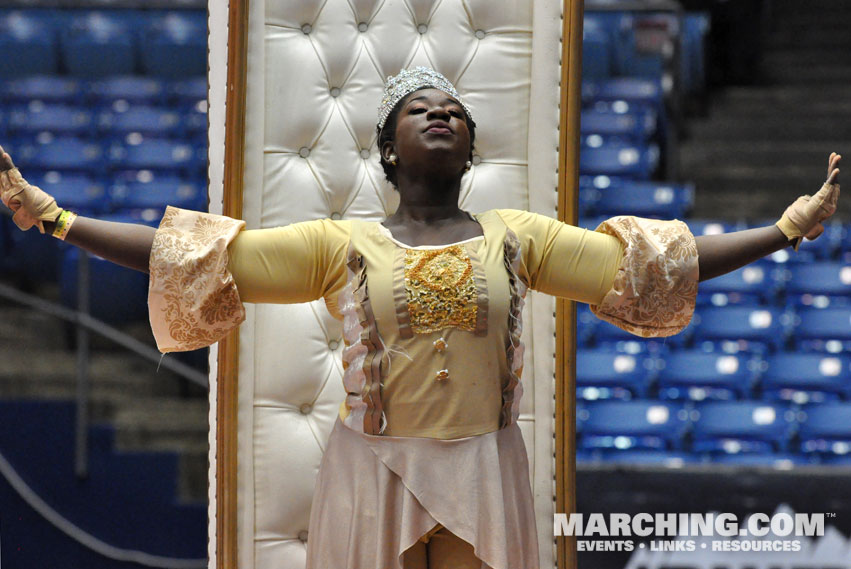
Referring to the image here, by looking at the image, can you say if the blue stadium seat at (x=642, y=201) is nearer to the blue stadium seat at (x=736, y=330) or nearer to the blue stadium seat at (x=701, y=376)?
the blue stadium seat at (x=736, y=330)

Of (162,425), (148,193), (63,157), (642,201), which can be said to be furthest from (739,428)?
(63,157)

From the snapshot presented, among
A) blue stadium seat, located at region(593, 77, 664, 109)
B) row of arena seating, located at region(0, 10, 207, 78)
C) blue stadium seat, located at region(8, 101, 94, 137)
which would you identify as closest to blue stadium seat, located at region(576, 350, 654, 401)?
blue stadium seat, located at region(593, 77, 664, 109)

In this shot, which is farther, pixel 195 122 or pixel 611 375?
pixel 195 122

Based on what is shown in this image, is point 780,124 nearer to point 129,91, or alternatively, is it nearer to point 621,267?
point 129,91

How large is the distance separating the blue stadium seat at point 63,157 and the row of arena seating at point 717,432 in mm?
2686

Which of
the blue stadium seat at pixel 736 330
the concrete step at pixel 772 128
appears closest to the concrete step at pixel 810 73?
the concrete step at pixel 772 128

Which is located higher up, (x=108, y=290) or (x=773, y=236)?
(x=773, y=236)

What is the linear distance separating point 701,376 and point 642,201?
A: 0.99 meters

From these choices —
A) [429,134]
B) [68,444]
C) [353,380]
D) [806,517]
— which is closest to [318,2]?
[429,134]

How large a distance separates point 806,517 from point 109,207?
10.5 ft

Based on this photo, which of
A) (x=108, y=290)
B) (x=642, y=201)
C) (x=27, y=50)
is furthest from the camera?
(x=27, y=50)

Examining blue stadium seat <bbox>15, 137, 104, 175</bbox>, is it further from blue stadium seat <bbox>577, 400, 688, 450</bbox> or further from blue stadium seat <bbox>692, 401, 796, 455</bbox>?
blue stadium seat <bbox>692, 401, 796, 455</bbox>

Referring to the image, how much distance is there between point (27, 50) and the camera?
5398mm

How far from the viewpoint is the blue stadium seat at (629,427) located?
3.72 m
